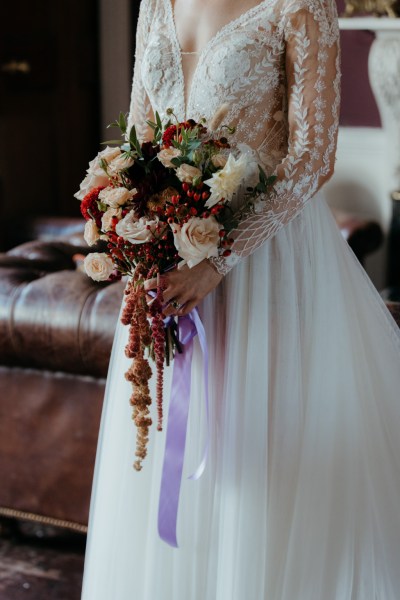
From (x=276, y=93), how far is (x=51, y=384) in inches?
43.9

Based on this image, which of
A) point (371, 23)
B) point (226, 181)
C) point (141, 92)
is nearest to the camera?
point (226, 181)

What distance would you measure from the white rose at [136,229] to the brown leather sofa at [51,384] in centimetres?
68

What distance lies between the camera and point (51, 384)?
2.46m

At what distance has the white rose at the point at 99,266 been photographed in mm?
1696

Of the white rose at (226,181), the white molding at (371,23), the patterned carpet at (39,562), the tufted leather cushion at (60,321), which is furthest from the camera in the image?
the white molding at (371,23)

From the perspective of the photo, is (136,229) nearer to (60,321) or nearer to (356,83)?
(60,321)

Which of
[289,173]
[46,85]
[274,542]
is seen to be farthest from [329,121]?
[46,85]

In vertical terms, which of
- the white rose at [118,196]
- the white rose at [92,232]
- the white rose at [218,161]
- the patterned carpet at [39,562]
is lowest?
the patterned carpet at [39,562]

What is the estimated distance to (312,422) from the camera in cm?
181

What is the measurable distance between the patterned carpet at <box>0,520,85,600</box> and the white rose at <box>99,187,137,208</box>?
133 cm

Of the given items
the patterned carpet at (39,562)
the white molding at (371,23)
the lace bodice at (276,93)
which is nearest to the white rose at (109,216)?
the lace bodice at (276,93)

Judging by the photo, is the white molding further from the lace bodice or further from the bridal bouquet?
the bridal bouquet

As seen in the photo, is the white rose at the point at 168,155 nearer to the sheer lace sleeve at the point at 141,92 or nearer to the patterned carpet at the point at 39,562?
the sheer lace sleeve at the point at 141,92

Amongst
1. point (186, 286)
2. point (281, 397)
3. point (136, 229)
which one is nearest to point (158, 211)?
point (136, 229)
